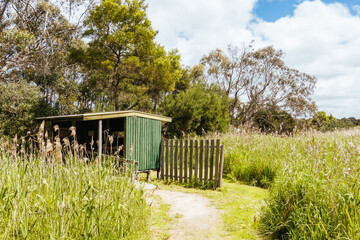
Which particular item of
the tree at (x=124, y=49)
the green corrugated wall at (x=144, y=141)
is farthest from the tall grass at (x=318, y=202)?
the tree at (x=124, y=49)

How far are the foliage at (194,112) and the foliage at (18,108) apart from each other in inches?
331

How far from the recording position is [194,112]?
18.2 meters

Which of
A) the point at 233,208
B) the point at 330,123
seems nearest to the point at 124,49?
the point at 233,208

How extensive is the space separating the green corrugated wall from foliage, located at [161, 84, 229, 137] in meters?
8.05

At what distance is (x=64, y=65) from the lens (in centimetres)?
2173

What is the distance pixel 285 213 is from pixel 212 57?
92.6 ft

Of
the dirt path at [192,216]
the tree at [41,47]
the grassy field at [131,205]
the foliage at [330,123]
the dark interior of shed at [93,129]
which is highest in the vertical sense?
the tree at [41,47]

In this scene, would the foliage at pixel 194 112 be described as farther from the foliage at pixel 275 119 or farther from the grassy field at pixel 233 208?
A: the foliage at pixel 275 119

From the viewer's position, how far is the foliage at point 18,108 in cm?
1341

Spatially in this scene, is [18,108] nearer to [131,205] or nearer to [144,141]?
[144,141]

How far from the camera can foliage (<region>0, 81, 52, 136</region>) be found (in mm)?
13406

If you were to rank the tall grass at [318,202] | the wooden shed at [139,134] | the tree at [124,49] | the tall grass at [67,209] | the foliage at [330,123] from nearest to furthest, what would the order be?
the tall grass at [67,209] → the tall grass at [318,202] → the wooden shed at [139,134] → the tree at [124,49] → the foliage at [330,123]

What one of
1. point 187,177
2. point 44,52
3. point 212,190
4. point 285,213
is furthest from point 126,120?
point 44,52

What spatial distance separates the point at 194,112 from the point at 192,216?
43.7 ft
